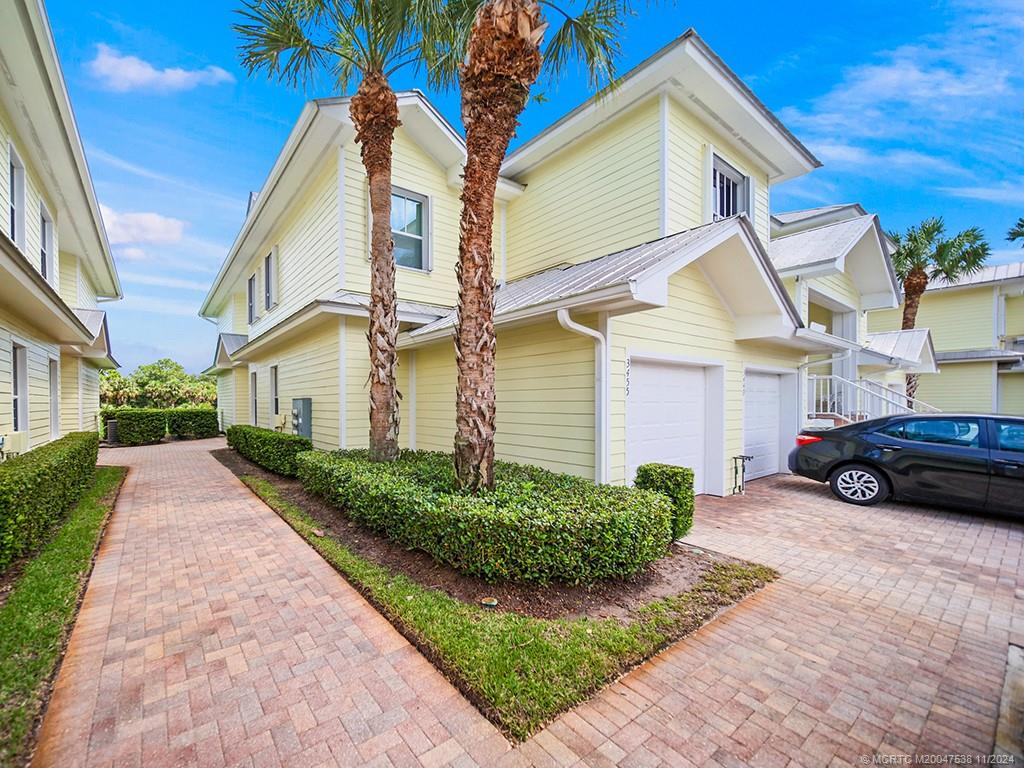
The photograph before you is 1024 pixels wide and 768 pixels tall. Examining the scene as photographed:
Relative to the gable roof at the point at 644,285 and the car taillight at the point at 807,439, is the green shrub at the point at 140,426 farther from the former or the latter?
the car taillight at the point at 807,439

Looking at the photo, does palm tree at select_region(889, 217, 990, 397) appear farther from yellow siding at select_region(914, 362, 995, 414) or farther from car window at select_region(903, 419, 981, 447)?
car window at select_region(903, 419, 981, 447)

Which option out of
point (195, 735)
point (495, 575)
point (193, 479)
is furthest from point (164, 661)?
point (193, 479)

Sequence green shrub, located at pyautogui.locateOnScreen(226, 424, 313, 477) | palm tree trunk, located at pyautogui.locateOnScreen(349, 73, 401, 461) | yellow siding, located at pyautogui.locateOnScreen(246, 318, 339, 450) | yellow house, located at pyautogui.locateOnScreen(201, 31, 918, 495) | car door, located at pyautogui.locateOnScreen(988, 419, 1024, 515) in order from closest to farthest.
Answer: car door, located at pyautogui.locateOnScreen(988, 419, 1024, 515) < yellow house, located at pyautogui.locateOnScreen(201, 31, 918, 495) < palm tree trunk, located at pyautogui.locateOnScreen(349, 73, 401, 461) < green shrub, located at pyautogui.locateOnScreen(226, 424, 313, 477) < yellow siding, located at pyautogui.locateOnScreen(246, 318, 339, 450)

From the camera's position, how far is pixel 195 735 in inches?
94.3

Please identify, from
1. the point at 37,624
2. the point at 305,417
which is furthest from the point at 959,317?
the point at 37,624

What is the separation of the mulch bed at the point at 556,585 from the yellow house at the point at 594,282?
1650mm

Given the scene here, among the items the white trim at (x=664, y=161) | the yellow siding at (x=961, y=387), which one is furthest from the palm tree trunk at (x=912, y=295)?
the white trim at (x=664, y=161)

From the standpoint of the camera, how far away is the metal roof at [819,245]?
1000 cm

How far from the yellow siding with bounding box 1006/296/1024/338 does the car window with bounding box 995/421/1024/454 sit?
801 inches

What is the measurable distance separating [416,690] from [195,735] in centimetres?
120

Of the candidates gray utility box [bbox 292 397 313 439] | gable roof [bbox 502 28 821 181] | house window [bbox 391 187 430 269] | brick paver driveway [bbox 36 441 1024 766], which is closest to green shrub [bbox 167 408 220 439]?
gray utility box [bbox 292 397 313 439]

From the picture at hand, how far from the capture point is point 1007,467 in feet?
20.1

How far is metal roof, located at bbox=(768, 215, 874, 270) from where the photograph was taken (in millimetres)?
10000

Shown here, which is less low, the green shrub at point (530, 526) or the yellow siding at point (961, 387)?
the yellow siding at point (961, 387)
